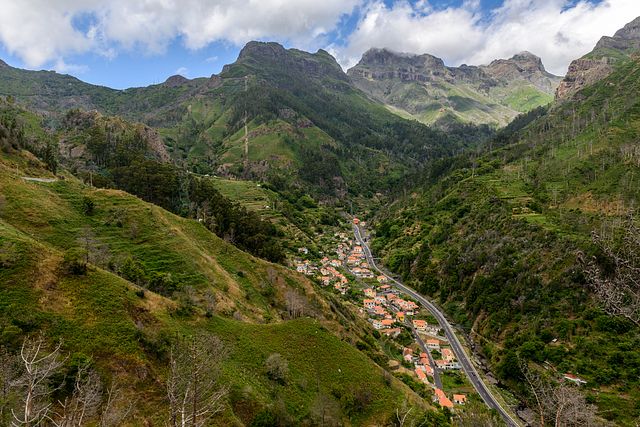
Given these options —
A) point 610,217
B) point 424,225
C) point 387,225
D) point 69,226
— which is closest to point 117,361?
point 69,226

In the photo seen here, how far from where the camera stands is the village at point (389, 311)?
7875 centimetres

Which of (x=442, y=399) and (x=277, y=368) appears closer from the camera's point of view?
(x=277, y=368)

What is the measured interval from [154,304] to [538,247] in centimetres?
9827

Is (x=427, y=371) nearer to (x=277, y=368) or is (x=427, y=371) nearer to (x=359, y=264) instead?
(x=277, y=368)

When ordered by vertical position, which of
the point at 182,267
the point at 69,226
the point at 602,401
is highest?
the point at 69,226

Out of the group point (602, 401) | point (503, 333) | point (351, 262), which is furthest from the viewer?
point (351, 262)

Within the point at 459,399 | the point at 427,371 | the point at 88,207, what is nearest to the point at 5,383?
the point at 88,207

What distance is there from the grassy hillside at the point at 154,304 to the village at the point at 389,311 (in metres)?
17.0

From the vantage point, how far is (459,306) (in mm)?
111625

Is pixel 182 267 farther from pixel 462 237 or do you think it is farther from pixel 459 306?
pixel 462 237

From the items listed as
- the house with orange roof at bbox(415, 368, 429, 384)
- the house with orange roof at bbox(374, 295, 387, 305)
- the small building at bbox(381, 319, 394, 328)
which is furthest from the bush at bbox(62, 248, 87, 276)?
the house with orange roof at bbox(374, 295, 387, 305)

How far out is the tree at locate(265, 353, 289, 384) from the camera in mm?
44875

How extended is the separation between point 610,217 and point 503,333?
150 ft

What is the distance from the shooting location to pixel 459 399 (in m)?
70.5
